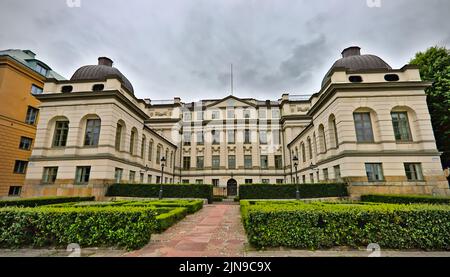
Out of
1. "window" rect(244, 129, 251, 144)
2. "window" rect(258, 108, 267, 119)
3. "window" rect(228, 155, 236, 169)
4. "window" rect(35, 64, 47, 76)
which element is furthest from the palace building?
"window" rect(228, 155, 236, 169)

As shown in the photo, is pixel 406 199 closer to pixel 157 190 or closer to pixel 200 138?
pixel 157 190

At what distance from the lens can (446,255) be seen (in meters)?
5.58

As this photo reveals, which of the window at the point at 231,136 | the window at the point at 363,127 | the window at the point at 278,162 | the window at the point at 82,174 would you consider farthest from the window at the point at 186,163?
the window at the point at 363,127

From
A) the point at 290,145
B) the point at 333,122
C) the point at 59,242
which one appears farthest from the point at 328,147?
the point at 59,242

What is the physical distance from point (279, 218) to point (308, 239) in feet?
3.39

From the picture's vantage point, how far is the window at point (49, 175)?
19438mm

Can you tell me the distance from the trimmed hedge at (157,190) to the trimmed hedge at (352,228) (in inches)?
587

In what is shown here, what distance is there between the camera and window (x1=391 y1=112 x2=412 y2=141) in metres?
18.8

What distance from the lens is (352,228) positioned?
609 centimetres

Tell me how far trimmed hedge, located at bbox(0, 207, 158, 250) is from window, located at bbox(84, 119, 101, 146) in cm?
1537

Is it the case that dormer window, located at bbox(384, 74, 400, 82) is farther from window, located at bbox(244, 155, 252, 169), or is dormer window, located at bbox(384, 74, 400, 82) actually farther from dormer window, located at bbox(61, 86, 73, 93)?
dormer window, located at bbox(61, 86, 73, 93)

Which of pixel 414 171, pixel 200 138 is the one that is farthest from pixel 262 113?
pixel 414 171

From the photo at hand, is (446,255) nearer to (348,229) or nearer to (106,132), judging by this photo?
(348,229)
